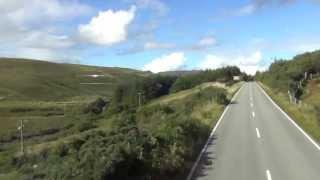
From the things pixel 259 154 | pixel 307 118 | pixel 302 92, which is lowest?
pixel 302 92

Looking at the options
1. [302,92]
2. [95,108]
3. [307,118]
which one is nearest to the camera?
[307,118]

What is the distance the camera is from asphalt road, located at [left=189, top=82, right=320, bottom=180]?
57.3ft

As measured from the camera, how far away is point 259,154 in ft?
72.8

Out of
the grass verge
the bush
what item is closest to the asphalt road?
the grass verge

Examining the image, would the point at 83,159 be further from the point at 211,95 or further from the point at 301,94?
the point at 301,94

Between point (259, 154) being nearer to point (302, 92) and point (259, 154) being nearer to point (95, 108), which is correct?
point (302, 92)

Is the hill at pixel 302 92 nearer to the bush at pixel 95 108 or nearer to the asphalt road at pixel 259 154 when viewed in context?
the asphalt road at pixel 259 154

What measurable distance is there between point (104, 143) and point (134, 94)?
423ft

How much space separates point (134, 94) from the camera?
143875mm

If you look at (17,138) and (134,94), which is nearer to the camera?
(17,138)

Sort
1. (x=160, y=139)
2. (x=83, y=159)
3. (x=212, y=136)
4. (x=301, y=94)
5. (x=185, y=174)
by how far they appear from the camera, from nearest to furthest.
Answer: (x=83, y=159) < (x=185, y=174) < (x=160, y=139) < (x=212, y=136) < (x=301, y=94)

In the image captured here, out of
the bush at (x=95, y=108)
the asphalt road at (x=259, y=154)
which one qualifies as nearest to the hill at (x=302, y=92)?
the asphalt road at (x=259, y=154)

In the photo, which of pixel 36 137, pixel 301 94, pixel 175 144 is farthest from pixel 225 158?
pixel 36 137

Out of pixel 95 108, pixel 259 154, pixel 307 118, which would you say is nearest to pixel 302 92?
pixel 307 118
